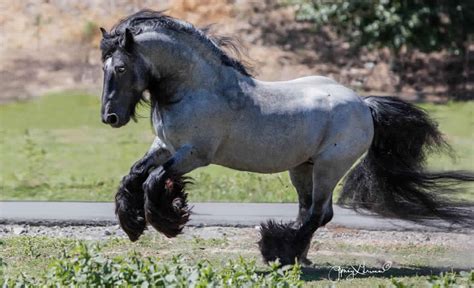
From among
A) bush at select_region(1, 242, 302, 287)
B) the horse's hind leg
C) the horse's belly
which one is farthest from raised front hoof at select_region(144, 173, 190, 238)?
bush at select_region(1, 242, 302, 287)

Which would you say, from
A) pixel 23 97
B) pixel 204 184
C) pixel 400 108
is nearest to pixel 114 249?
pixel 400 108

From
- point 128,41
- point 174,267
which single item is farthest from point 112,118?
point 174,267

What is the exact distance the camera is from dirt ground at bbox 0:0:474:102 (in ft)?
71.2

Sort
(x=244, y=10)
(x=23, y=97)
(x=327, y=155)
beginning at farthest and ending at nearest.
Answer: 1. (x=244, y=10)
2. (x=23, y=97)
3. (x=327, y=155)

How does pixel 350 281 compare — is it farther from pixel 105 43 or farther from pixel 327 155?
pixel 105 43

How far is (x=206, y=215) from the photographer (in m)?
11.9

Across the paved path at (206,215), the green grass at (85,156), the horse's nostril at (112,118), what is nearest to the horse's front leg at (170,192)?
the horse's nostril at (112,118)

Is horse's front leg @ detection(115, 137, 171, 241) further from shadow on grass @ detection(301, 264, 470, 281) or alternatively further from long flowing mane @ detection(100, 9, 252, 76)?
shadow on grass @ detection(301, 264, 470, 281)

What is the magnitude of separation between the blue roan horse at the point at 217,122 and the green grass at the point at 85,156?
2292mm

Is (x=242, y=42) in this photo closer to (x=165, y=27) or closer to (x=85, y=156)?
(x=85, y=156)

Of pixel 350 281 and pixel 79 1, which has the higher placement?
pixel 350 281

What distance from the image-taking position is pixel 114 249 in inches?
392

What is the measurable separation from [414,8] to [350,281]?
48.2 feet

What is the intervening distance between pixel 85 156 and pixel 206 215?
541cm
